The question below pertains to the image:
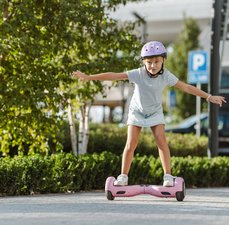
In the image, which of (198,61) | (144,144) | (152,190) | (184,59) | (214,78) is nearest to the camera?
(152,190)

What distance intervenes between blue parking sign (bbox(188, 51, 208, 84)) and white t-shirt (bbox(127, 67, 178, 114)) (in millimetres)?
13224

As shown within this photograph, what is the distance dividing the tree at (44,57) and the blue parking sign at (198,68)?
9.87 meters

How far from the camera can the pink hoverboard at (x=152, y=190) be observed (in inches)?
354

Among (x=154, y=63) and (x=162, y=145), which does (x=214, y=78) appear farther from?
(x=154, y=63)

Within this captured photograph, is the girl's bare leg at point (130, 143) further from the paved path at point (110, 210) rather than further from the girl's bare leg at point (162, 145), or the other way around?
the paved path at point (110, 210)

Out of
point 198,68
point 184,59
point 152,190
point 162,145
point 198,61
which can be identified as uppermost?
point 184,59

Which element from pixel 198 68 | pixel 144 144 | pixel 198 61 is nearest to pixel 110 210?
pixel 144 144

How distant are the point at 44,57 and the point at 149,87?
286 centimetres

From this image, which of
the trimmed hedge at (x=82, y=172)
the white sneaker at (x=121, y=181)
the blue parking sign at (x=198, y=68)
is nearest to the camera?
the white sneaker at (x=121, y=181)

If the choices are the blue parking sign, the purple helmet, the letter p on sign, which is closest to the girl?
the purple helmet

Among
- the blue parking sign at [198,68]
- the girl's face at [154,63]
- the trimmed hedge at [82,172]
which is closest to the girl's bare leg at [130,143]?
the girl's face at [154,63]

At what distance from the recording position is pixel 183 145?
1850 centimetres

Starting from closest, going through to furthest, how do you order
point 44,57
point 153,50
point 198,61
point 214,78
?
point 153,50, point 44,57, point 214,78, point 198,61

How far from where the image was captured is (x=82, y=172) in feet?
35.8
